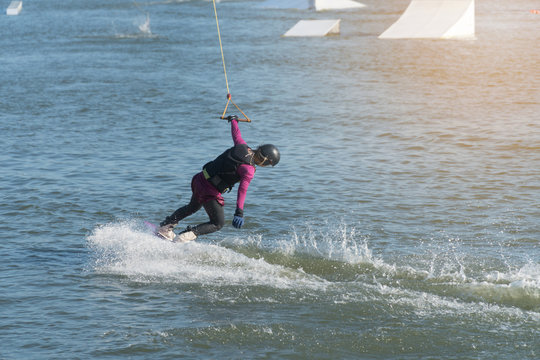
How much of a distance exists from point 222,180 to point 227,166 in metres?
0.33

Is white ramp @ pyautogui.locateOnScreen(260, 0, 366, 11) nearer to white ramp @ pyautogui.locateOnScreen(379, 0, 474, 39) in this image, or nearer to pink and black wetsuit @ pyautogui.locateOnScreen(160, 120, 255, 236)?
white ramp @ pyautogui.locateOnScreen(379, 0, 474, 39)

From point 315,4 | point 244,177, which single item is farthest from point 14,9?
point 244,177

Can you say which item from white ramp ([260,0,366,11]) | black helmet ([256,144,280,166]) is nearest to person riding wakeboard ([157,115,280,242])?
black helmet ([256,144,280,166])

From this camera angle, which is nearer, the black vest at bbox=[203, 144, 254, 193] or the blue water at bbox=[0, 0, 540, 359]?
the blue water at bbox=[0, 0, 540, 359]

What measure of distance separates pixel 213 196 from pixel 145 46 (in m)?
42.1

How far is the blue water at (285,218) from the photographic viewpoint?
11.2 metres

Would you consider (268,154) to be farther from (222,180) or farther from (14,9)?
(14,9)

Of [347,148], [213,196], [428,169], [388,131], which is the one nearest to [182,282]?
[213,196]

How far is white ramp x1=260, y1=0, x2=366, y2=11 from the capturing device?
79.4 metres

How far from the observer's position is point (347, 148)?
23.8 m

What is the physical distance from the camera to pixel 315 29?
195 feet

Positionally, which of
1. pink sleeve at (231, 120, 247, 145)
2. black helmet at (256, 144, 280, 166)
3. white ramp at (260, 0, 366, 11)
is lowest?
white ramp at (260, 0, 366, 11)

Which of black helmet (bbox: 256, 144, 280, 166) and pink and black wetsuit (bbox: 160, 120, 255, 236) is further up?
black helmet (bbox: 256, 144, 280, 166)

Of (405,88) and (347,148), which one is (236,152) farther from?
(405,88)
